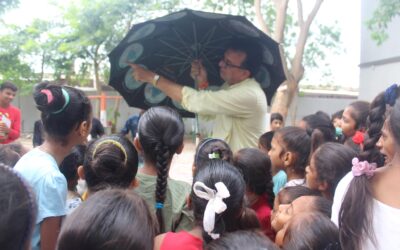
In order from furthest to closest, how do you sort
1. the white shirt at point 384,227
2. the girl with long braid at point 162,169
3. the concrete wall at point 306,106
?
the concrete wall at point 306,106 < the girl with long braid at point 162,169 < the white shirt at point 384,227

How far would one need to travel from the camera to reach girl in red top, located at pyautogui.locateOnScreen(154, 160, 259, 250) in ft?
5.52

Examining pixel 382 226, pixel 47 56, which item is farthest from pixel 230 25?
pixel 47 56

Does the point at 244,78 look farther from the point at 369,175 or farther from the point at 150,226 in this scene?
the point at 150,226

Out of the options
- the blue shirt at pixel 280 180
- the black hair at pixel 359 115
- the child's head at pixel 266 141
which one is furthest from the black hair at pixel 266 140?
the black hair at pixel 359 115

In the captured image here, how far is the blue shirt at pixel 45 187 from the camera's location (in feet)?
6.23

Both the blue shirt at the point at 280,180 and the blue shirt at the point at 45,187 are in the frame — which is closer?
the blue shirt at the point at 45,187

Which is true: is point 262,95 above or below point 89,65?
below

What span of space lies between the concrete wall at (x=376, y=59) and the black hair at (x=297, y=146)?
9822 mm

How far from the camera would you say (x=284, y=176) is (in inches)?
130

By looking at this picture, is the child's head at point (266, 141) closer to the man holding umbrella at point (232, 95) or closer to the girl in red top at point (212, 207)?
the man holding umbrella at point (232, 95)

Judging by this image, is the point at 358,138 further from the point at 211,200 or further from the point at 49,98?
the point at 49,98

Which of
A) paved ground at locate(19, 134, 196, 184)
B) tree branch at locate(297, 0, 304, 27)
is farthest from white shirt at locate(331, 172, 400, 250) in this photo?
tree branch at locate(297, 0, 304, 27)

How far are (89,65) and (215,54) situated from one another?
1191 centimetres

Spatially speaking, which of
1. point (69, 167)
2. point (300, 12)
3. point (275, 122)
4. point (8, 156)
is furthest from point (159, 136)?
point (300, 12)
